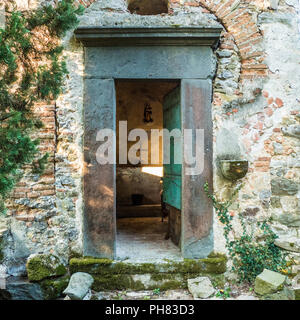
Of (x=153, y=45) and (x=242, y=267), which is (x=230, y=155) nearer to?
(x=242, y=267)

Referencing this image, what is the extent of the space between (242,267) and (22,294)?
256 centimetres

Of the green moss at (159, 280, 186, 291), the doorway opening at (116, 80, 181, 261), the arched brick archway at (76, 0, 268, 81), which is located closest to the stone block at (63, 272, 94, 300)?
the green moss at (159, 280, 186, 291)

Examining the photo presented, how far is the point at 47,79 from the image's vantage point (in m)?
2.66

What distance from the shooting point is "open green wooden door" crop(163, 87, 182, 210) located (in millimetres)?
3674

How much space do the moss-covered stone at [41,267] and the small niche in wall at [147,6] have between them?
13.2 feet

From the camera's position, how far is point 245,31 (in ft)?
11.4

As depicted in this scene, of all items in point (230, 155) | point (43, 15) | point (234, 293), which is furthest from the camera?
point (230, 155)

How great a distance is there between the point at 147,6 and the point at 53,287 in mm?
4539

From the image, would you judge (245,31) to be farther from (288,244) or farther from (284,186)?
(288,244)

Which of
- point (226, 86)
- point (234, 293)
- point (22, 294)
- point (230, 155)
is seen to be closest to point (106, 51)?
point (226, 86)

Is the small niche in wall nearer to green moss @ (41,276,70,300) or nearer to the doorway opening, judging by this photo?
the doorway opening

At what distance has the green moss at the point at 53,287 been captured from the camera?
3141 mm

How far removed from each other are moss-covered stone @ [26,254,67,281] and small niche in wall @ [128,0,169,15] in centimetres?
401
